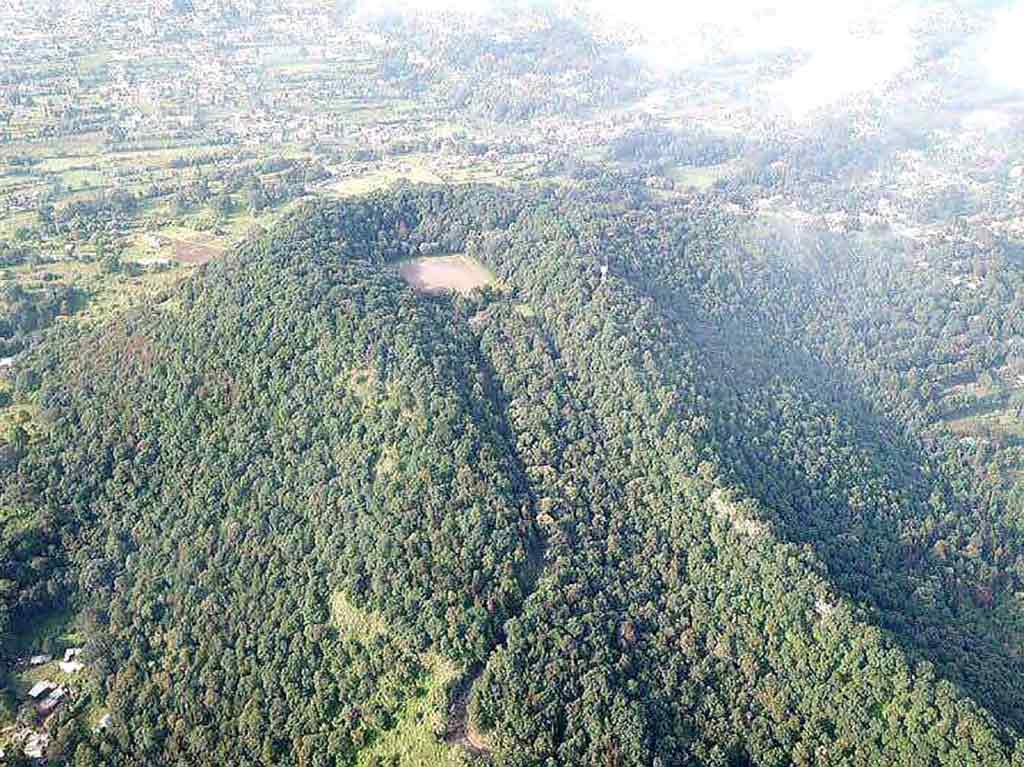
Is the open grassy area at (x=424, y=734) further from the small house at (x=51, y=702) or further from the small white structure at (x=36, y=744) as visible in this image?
the small house at (x=51, y=702)

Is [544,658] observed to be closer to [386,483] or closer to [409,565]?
[409,565]

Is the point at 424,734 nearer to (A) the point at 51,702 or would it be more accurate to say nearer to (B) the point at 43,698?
(A) the point at 51,702

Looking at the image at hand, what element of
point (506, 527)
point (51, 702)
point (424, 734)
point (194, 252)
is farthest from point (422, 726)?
point (194, 252)

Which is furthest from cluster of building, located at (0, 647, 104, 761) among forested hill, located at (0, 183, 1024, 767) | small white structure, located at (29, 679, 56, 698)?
forested hill, located at (0, 183, 1024, 767)

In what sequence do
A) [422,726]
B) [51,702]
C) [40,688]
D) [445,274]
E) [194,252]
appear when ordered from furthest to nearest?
[194,252], [445,274], [40,688], [51,702], [422,726]

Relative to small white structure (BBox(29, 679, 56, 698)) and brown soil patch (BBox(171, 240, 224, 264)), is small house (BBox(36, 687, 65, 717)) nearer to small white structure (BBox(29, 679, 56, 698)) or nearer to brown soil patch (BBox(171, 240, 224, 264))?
small white structure (BBox(29, 679, 56, 698))

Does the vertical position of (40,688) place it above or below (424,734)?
below
